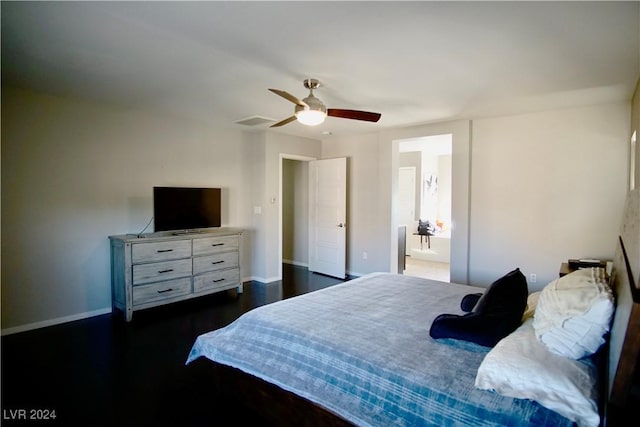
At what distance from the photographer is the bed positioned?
1211 millimetres

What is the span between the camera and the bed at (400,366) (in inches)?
47.7

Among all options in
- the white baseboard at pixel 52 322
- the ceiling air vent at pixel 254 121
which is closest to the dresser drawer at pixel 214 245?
the white baseboard at pixel 52 322

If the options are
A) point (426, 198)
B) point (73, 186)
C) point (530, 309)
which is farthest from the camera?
point (426, 198)

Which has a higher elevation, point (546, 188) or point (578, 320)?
point (546, 188)

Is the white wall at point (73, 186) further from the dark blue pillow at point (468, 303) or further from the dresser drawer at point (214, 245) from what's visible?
the dark blue pillow at point (468, 303)

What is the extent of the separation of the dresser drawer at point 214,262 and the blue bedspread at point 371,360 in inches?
83.0

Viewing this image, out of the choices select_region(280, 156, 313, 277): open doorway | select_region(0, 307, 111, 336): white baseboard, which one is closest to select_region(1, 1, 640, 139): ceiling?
select_region(0, 307, 111, 336): white baseboard

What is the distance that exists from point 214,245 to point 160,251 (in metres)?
0.71

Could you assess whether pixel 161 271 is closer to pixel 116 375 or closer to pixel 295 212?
pixel 116 375

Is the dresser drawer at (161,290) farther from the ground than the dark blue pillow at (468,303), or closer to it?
closer to it

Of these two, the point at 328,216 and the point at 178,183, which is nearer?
the point at 178,183

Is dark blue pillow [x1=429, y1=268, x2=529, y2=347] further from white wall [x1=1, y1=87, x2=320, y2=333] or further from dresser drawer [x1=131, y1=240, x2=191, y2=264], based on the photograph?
white wall [x1=1, y1=87, x2=320, y2=333]

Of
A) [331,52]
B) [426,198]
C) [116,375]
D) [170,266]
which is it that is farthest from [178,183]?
[426,198]

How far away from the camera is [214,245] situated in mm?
4480
